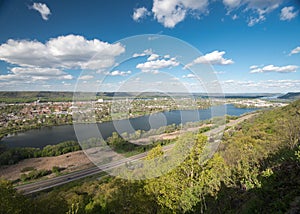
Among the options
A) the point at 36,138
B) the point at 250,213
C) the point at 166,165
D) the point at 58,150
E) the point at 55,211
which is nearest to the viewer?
the point at 250,213

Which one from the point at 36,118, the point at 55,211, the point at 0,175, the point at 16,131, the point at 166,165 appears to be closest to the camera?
the point at 166,165

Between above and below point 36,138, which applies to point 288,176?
above

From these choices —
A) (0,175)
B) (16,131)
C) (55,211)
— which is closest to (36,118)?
(16,131)

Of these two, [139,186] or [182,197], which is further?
[139,186]

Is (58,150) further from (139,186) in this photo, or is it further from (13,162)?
(139,186)

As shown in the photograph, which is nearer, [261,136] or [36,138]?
[261,136]

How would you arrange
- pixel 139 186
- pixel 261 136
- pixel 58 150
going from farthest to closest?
pixel 58 150 < pixel 261 136 < pixel 139 186

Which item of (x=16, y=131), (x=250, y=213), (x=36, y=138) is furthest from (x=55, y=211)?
(x=16, y=131)

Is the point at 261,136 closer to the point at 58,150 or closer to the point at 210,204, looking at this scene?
the point at 210,204

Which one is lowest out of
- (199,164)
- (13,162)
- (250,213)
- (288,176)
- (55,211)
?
(13,162)
